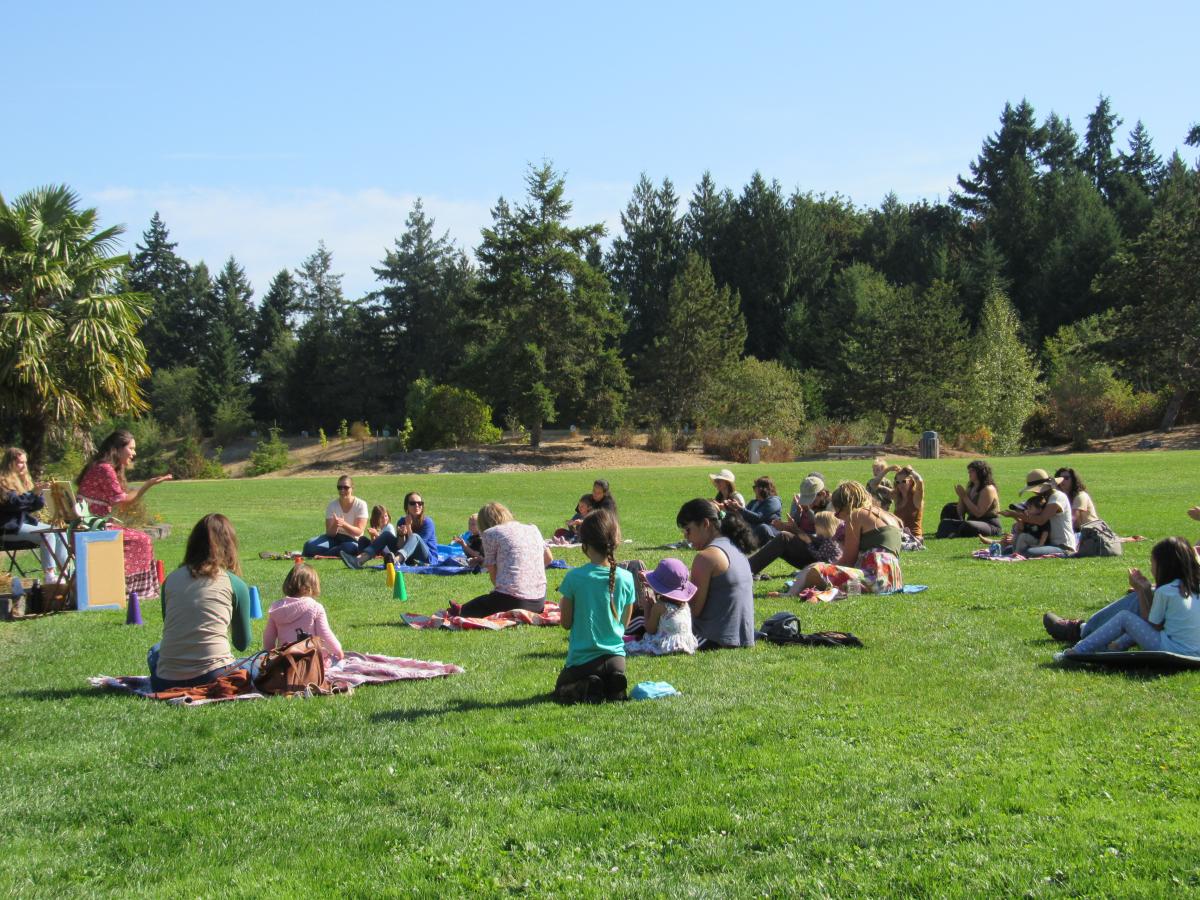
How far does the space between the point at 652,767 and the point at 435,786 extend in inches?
42.1

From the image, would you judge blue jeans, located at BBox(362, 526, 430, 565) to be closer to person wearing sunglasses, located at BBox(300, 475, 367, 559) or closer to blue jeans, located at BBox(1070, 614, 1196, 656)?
person wearing sunglasses, located at BBox(300, 475, 367, 559)

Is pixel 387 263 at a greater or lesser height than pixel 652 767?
greater

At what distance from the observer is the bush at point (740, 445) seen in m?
44.8

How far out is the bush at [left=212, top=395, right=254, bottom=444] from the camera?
68562 mm

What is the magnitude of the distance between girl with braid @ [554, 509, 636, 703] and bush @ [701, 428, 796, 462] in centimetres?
3754

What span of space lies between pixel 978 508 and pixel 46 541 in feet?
42.7

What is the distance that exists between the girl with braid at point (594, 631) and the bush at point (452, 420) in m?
45.6

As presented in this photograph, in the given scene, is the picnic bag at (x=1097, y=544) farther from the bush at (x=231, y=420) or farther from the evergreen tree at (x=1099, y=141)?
the evergreen tree at (x=1099, y=141)

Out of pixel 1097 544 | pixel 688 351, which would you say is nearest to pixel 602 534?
pixel 1097 544

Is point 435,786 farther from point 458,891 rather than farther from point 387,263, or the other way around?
point 387,263

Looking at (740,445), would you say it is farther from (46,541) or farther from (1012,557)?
(46,541)

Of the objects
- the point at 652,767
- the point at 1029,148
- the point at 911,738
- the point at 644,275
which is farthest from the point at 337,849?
the point at 1029,148

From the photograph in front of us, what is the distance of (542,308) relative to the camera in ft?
173

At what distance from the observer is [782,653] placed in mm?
8398
